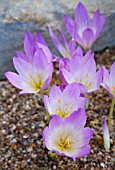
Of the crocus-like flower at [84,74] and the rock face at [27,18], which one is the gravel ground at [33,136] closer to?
the rock face at [27,18]

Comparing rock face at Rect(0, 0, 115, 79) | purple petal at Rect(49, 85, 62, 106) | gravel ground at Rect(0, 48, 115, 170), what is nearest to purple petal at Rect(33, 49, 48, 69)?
purple petal at Rect(49, 85, 62, 106)

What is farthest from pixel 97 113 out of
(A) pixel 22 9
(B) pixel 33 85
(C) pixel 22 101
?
(A) pixel 22 9

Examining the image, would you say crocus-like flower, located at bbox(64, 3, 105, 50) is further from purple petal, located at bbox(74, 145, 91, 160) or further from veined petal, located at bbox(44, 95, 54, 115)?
purple petal, located at bbox(74, 145, 91, 160)

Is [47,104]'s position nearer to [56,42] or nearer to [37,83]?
[37,83]

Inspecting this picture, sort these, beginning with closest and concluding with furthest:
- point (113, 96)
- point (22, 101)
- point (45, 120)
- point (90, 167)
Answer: point (113, 96) < point (90, 167) < point (45, 120) < point (22, 101)

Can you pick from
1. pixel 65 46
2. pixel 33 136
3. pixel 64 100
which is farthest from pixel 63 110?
pixel 33 136

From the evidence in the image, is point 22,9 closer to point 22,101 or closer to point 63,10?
point 63,10
